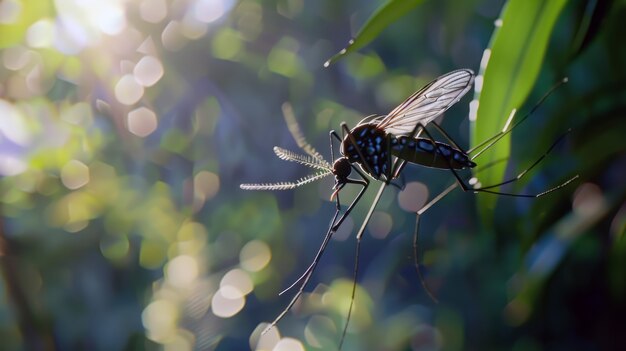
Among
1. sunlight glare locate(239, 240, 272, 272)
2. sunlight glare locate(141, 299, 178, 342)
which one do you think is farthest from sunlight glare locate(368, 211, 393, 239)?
sunlight glare locate(141, 299, 178, 342)

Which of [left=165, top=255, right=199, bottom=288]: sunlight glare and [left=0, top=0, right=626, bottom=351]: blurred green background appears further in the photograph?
[left=165, top=255, right=199, bottom=288]: sunlight glare

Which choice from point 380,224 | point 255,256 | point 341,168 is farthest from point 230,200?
point 341,168

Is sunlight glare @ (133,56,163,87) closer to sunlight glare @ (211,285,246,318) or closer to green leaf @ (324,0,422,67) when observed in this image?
sunlight glare @ (211,285,246,318)

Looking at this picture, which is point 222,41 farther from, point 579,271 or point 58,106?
point 579,271

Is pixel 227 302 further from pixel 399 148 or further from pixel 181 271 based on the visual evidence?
pixel 399 148

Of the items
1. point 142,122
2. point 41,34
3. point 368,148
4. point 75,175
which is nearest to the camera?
point 368,148

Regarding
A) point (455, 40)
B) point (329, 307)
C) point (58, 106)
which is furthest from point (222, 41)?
point (329, 307)
